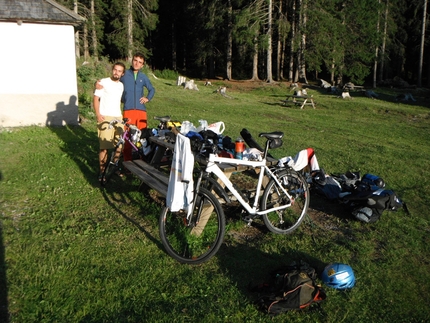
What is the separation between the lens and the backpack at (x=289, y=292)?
132 inches

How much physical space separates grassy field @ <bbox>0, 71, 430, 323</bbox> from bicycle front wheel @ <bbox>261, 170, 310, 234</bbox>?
16cm

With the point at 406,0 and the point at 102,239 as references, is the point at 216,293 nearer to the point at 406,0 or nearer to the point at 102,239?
the point at 102,239

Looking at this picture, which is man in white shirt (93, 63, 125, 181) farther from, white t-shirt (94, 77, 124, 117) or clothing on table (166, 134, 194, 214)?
clothing on table (166, 134, 194, 214)

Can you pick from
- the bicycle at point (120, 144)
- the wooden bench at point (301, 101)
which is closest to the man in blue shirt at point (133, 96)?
the bicycle at point (120, 144)

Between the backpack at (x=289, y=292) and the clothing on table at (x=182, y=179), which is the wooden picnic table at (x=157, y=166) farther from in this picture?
the backpack at (x=289, y=292)

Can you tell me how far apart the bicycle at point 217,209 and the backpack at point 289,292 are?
667 millimetres

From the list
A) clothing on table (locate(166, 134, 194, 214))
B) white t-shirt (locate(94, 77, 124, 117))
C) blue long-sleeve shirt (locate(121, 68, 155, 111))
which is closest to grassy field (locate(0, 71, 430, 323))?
clothing on table (locate(166, 134, 194, 214))

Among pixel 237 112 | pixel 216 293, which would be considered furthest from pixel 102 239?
pixel 237 112

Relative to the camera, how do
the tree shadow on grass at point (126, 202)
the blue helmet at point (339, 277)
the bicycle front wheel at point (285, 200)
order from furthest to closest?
the tree shadow on grass at point (126, 202) → the bicycle front wheel at point (285, 200) → the blue helmet at point (339, 277)

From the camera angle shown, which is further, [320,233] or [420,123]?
[420,123]

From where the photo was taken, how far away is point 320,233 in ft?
16.4

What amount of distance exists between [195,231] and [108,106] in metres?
3.25

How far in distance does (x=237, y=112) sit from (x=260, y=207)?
12467mm

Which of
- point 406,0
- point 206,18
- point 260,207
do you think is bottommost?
point 260,207
